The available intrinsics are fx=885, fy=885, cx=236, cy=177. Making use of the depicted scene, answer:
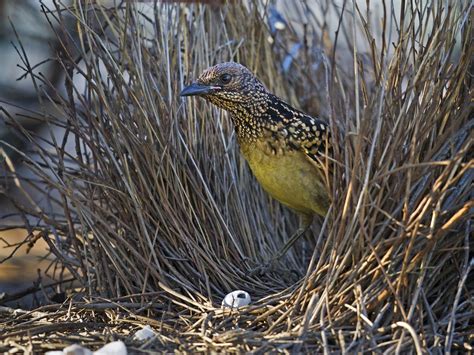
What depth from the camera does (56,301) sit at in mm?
3148

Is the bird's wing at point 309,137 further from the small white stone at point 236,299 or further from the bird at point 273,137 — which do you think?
the small white stone at point 236,299

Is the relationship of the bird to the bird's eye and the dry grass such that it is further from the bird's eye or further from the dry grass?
the dry grass

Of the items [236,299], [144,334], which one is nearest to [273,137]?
[236,299]

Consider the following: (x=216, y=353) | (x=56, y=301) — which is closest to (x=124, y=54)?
(x=56, y=301)

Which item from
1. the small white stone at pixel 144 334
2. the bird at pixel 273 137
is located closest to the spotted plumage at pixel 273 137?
the bird at pixel 273 137

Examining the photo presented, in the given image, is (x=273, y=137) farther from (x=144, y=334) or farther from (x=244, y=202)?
(x=144, y=334)

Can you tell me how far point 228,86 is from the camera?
2994mm

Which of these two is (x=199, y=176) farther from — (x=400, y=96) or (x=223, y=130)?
(x=400, y=96)

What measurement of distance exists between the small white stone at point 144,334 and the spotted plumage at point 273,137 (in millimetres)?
813

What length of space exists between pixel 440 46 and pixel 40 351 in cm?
137

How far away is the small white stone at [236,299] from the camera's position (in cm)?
263

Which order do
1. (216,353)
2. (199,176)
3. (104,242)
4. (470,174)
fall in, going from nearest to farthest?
(216,353)
(470,174)
(104,242)
(199,176)

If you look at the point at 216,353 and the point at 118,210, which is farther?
the point at 118,210

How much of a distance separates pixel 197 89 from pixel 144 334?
0.90 metres
